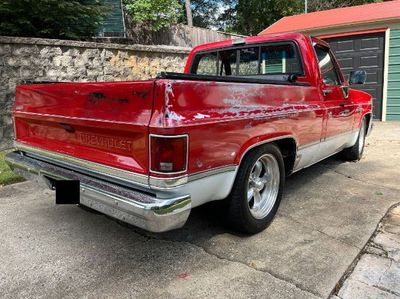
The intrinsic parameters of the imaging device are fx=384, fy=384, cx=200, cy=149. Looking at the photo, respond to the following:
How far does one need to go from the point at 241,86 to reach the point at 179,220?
44.1 inches

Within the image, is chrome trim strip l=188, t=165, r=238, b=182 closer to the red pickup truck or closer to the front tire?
the red pickup truck

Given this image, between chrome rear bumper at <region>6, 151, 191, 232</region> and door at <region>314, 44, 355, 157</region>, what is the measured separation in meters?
2.53

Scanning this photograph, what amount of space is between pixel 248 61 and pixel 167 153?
2.68 m

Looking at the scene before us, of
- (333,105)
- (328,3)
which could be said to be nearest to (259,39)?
(333,105)

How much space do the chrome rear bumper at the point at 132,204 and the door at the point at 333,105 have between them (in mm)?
2528

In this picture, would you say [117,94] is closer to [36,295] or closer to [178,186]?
[178,186]

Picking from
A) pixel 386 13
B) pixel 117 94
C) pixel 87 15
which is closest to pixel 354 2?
pixel 386 13

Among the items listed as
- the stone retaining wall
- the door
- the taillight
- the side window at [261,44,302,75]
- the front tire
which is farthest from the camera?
the stone retaining wall

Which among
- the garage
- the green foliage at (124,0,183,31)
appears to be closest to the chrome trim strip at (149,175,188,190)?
the garage

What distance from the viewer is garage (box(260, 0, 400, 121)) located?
35.1 feet

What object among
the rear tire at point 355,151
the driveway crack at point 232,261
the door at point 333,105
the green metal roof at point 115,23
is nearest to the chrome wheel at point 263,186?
the driveway crack at point 232,261

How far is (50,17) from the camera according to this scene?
760cm

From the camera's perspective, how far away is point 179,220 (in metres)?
2.47

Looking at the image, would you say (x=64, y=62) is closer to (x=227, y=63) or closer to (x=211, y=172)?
(x=227, y=63)
